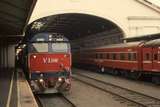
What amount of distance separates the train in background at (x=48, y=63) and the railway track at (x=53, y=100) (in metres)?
0.43

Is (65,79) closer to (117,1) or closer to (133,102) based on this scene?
(133,102)

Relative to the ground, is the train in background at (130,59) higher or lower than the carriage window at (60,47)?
lower

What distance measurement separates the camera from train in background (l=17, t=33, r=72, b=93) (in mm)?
22203

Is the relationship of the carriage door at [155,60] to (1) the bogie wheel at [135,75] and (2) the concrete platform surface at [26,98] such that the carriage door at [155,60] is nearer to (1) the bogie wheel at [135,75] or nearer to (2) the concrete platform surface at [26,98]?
(1) the bogie wheel at [135,75]

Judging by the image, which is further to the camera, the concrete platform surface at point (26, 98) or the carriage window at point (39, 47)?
the carriage window at point (39, 47)

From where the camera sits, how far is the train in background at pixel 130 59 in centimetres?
2812

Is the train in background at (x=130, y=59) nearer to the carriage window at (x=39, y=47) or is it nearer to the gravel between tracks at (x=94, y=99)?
the gravel between tracks at (x=94, y=99)

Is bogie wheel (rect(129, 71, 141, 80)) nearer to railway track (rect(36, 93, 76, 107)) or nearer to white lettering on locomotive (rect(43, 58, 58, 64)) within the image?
railway track (rect(36, 93, 76, 107))

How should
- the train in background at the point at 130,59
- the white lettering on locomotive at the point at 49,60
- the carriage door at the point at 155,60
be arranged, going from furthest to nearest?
the train in background at the point at 130,59, the carriage door at the point at 155,60, the white lettering on locomotive at the point at 49,60

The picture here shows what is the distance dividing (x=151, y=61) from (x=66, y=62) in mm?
7730

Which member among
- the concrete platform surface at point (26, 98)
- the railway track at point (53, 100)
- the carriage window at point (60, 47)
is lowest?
the railway track at point (53, 100)

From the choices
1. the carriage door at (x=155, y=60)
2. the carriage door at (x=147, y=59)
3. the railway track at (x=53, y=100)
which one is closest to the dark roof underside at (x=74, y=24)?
the carriage door at (x=147, y=59)

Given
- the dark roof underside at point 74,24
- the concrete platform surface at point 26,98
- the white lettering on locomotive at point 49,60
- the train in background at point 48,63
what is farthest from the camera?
the dark roof underside at point 74,24

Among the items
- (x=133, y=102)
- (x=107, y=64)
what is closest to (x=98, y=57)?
(x=107, y=64)
